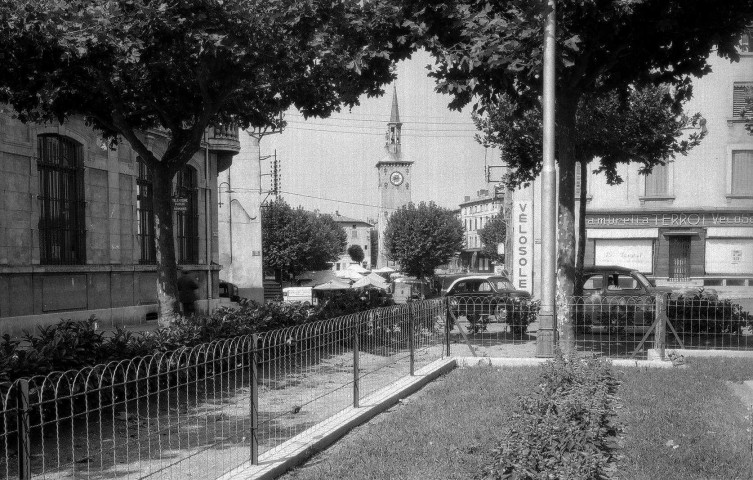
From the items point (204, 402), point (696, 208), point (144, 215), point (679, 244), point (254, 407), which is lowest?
point (204, 402)

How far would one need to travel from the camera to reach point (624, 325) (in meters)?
14.4

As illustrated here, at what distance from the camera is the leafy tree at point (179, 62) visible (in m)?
10.7

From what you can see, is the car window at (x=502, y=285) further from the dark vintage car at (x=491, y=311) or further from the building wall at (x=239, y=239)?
the building wall at (x=239, y=239)

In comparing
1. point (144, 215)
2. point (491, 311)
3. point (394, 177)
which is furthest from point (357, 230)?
point (491, 311)

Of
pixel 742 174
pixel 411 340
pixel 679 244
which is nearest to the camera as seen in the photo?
pixel 411 340

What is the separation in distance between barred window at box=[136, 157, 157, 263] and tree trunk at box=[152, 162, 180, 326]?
1142 cm

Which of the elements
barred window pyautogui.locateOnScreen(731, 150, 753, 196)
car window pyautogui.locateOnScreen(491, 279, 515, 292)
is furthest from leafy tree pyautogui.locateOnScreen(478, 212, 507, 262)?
car window pyautogui.locateOnScreen(491, 279, 515, 292)

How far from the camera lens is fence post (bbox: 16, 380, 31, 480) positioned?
4316mm

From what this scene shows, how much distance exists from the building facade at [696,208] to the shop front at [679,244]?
0.15 ft

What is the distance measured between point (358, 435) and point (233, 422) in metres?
1.39

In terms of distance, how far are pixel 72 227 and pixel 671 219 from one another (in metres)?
27.4

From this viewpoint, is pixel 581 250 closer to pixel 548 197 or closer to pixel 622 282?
pixel 622 282

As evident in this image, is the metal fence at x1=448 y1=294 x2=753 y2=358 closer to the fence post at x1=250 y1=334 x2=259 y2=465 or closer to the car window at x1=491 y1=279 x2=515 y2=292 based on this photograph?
the fence post at x1=250 y1=334 x2=259 y2=465

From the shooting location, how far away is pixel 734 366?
12414 mm
